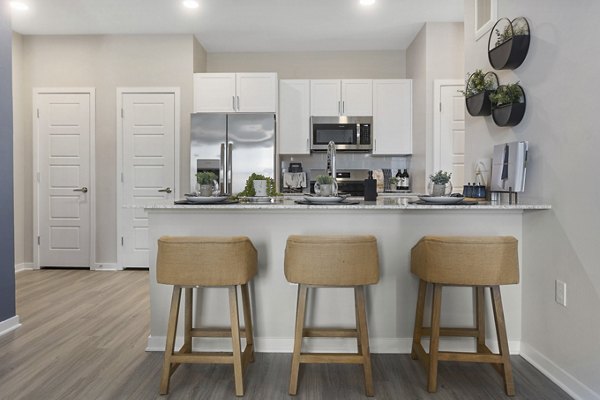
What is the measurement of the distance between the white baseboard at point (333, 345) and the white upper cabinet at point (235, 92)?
303 cm

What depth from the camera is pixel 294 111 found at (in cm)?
492

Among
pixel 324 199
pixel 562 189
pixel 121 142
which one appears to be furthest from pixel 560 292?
pixel 121 142

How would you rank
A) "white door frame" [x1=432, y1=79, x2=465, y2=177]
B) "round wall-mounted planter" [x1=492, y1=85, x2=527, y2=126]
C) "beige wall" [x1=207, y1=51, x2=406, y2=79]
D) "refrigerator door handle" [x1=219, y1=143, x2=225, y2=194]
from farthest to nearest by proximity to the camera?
"beige wall" [x1=207, y1=51, x2=406, y2=79], "refrigerator door handle" [x1=219, y1=143, x2=225, y2=194], "white door frame" [x1=432, y1=79, x2=465, y2=177], "round wall-mounted planter" [x1=492, y1=85, x2=527, y2=126]

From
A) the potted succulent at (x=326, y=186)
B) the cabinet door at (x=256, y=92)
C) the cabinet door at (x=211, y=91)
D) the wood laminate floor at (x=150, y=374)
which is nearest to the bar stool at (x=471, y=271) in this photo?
the wood laminate floor at (x=150, y=374)

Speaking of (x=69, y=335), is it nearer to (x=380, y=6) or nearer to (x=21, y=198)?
(x=21, y=198)

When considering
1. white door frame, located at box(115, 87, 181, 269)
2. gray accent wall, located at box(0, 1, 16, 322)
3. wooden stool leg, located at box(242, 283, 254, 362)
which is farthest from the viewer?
white door frame, located at box(115, 87, 181, 269)

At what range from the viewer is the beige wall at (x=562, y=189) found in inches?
73.6

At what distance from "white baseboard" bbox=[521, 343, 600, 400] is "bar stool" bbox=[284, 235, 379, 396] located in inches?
39.2

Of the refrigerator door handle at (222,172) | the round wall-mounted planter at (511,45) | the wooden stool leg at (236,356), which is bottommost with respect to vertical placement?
the wooden stool leg at (236,356)

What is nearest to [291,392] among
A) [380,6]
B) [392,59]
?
[380,6]

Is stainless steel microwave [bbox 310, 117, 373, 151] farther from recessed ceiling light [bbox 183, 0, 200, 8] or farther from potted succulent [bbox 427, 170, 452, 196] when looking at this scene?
potted succulent [bbox 427, 170, 452, 196]

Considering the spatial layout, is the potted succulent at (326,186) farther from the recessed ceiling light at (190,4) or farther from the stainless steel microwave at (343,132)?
the recessed ceiling light at (190,4)

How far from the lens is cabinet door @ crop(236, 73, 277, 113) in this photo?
4781 mm

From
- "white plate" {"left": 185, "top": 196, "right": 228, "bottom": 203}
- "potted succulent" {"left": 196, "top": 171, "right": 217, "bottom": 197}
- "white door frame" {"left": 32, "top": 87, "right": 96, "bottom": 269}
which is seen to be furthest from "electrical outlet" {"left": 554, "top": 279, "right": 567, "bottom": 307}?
"white door frame" {"left": 32, "top": 87, "right": 96, "bottom": 269}
